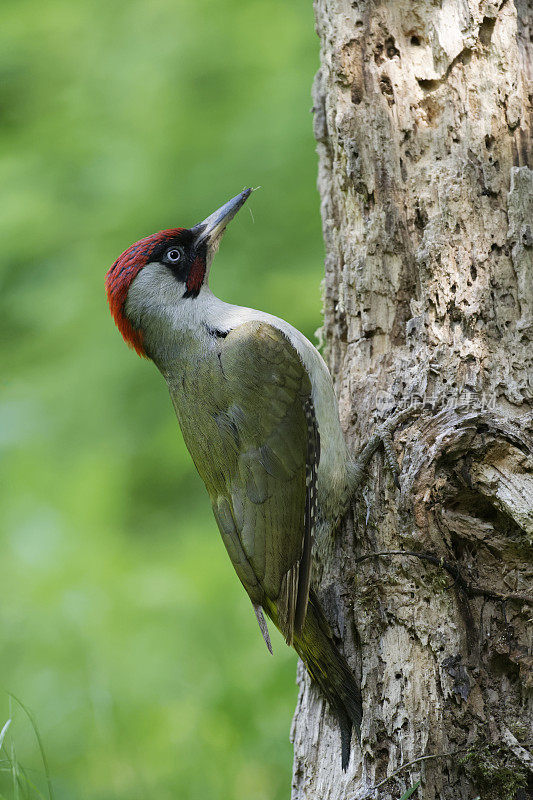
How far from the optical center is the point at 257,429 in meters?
3.11

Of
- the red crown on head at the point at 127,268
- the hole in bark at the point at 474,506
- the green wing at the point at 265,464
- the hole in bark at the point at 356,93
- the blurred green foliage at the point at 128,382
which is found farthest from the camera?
the blurred green foliage at the point at 128,382

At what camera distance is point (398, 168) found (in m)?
3.04

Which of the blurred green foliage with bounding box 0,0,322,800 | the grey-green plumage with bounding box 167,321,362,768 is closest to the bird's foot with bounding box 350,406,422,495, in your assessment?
the grey-green plumage with bounding box 167,321,362,768

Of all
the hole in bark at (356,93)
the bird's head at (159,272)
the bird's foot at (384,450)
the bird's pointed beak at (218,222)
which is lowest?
the bird's foot at (384,450)

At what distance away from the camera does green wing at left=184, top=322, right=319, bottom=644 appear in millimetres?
2902

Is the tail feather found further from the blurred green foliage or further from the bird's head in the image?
the bird's head

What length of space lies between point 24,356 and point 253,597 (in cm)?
277

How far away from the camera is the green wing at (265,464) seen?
2.90 metres

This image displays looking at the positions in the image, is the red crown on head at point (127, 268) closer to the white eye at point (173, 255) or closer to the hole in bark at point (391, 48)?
the white eye at point (173, 255)

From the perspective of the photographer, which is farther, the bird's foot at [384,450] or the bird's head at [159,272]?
the bird's head at [159,272]

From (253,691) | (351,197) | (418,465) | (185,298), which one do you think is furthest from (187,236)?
(253,691)

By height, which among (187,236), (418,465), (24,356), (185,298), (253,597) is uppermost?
(24,356)

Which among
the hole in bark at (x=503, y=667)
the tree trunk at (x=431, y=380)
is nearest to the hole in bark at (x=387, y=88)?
the tree trunk at (x=431, y=380)

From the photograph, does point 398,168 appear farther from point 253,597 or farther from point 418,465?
point 253,597
